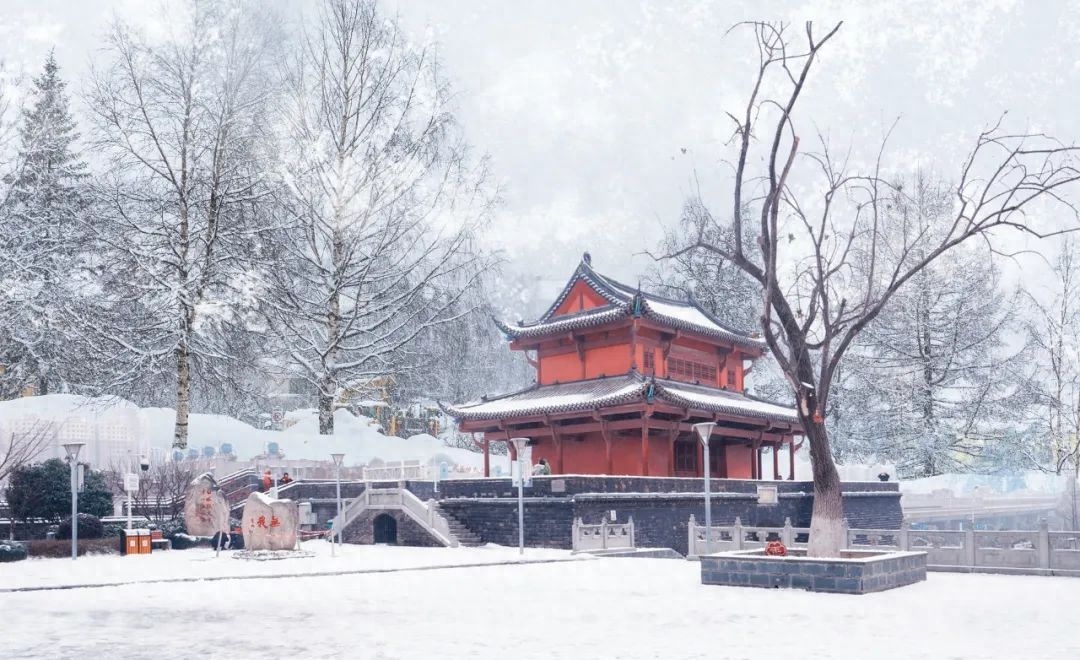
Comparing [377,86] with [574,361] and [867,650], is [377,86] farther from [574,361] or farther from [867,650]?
[867,650]

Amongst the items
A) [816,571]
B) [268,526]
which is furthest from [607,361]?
[816,571]

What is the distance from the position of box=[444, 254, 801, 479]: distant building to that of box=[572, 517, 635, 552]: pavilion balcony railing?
6.40 metres

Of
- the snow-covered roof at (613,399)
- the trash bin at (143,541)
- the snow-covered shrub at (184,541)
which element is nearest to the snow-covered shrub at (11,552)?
the trash bin at (143,541)

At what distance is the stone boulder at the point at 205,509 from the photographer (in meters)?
28.4

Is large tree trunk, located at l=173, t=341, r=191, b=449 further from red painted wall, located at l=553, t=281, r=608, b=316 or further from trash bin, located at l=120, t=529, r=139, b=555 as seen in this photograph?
red painted wall, located at l=553, t=281, r=608, b=316

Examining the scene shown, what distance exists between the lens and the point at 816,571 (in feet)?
50.1

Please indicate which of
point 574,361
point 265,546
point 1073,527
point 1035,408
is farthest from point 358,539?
point 1035,408

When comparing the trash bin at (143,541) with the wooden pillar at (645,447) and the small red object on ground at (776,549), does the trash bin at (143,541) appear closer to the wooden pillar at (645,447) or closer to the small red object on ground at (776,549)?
the wooden pillar at (645,447)

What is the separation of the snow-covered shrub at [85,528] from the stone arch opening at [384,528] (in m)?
7.90

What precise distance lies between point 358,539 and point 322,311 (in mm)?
13050

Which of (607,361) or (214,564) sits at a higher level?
(607,361)

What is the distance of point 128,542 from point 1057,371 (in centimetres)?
3505

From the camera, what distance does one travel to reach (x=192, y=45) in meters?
37.7

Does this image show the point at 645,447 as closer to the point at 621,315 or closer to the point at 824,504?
the point at 621,315
